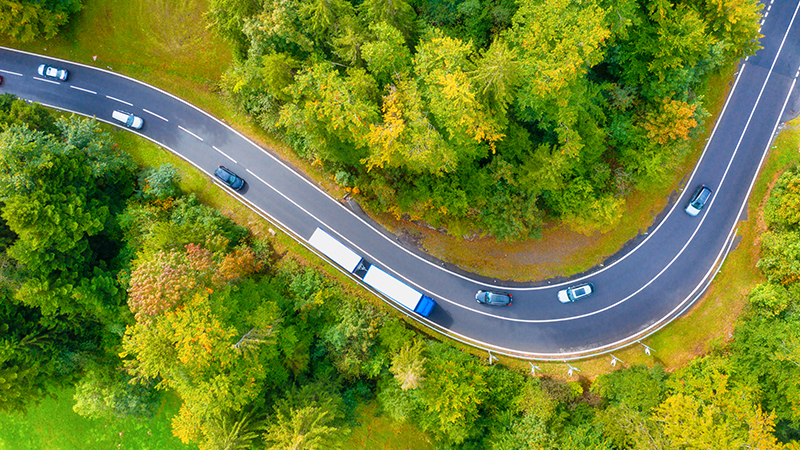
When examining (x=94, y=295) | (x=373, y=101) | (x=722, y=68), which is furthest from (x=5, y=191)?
(x=722, y=68)

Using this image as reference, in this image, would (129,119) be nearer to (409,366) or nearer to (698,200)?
(409,366)

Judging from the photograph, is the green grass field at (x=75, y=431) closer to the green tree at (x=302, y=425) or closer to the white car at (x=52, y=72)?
the green tree at (x=302, y=425)

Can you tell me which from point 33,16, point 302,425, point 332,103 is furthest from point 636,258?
point 33,16

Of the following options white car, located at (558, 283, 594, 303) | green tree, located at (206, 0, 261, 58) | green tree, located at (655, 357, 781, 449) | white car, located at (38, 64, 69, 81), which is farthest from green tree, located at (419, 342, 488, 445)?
white car, located at (38, 64, 69, 81)

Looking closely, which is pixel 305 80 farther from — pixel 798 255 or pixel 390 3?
pixel 798 255

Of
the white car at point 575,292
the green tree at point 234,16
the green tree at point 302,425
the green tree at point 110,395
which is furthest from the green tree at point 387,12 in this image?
the green tree at point 110,395
